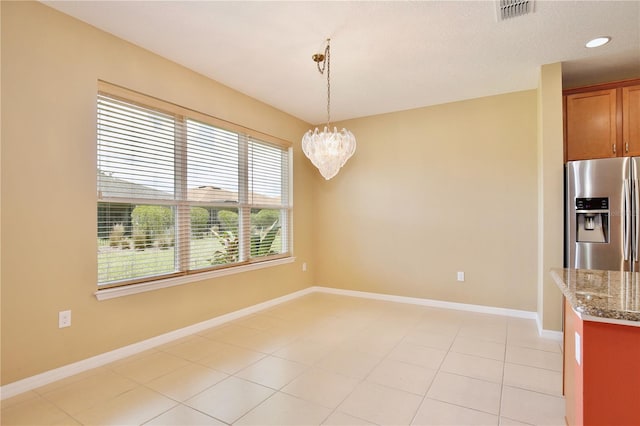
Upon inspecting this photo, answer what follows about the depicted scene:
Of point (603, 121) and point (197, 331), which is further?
point (197, 331)

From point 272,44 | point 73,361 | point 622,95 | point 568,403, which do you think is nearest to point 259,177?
point 272,44

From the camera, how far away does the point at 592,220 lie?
9.69 feet

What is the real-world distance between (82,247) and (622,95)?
205 inches

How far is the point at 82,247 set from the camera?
2482 millimetres

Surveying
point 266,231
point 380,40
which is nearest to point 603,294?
point 380,40

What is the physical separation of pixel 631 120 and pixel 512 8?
6.44ft

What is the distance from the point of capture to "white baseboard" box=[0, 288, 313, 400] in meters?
2.15

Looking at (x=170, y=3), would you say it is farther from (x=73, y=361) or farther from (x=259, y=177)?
(x=73, y=361)

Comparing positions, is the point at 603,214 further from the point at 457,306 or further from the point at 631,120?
the point at 457,306

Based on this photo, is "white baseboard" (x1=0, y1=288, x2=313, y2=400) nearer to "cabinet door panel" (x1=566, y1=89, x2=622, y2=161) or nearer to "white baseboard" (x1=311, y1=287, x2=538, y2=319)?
"white baseboard" (x1=311, y1=287, x2=538, y2=319)

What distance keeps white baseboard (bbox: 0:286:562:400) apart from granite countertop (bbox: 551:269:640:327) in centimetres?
191

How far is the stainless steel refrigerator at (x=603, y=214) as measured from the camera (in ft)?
9.12

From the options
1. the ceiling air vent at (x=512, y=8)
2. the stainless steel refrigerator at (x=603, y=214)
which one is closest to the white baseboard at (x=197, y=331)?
the stainless steel refrigerator at (x=603, y=214)

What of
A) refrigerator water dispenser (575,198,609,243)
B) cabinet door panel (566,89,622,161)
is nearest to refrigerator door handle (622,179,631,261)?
refrigerator water dispenser (575,198,609,243)
